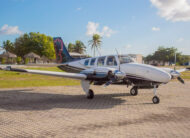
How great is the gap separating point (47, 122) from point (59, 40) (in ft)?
39.4

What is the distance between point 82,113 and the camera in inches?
316

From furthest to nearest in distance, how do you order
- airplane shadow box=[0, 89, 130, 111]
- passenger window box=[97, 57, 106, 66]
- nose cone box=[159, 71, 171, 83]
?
1. passenger window box=[97, 57, 106, 66]
2. nose cone box=[159, 71, 171, 83]
3. airplane shadow box=[0, 89, 130, 111]

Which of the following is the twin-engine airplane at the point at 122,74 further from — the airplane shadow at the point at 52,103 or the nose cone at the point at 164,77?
the airplane shadow at the point at 52,103

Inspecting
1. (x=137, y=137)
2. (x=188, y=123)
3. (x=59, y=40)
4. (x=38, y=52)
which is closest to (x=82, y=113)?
(x=137, y=137)

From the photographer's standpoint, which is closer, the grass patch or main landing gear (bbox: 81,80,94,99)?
main landing gear (bbox: 81,80,94,99)

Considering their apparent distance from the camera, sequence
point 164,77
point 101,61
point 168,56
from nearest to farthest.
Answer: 1. point 164,77
2. point 101,61
3. point 168,56

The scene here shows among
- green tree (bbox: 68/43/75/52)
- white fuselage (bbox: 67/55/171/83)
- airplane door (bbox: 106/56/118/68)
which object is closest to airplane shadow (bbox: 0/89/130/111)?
white fuselage (bbox: 67/55/171/83)

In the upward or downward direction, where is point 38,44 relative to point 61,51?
upward

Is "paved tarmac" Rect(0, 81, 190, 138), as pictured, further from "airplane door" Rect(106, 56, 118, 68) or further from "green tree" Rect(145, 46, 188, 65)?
"green tree" Rect(145, 46, 188, 65)

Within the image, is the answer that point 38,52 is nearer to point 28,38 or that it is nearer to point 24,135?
point 28,38

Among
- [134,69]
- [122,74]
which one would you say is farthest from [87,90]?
[134,69]

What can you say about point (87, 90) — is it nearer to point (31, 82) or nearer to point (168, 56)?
point (31, 82)

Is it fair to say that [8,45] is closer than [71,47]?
Yes

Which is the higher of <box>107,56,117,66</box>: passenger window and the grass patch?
<box>107,56,117,66</box>: passenger window
